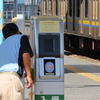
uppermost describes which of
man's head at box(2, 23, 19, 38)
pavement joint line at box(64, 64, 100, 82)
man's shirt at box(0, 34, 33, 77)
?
man's head at box(2, 23, 19, 38)

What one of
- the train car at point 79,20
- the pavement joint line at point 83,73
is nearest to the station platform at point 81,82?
the pavement joint line at point 83,73

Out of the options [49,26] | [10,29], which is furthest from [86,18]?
[10,29]

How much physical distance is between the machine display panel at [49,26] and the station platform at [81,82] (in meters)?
2.13

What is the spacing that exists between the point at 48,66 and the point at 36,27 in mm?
519

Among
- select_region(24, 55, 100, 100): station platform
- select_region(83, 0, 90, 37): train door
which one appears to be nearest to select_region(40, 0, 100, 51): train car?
select_region(83, 0, 90, 37): train door

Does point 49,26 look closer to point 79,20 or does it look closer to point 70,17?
point 79,20

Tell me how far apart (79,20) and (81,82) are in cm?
911

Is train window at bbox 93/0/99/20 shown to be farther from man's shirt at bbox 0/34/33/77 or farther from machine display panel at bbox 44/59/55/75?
man's shirt at bbox 0/34/33/77

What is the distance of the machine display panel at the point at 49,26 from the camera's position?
5.24 m

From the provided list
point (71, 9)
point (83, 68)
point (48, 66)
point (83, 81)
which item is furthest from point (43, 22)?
point (71, 9)

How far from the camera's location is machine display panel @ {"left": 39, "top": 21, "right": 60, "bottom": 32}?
524cm

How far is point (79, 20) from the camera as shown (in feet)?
60.6

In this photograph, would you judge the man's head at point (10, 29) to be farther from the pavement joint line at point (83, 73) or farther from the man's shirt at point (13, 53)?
the pavement joint line at point (83, 73)

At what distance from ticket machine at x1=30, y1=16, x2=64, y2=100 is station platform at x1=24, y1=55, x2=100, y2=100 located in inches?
73.4
